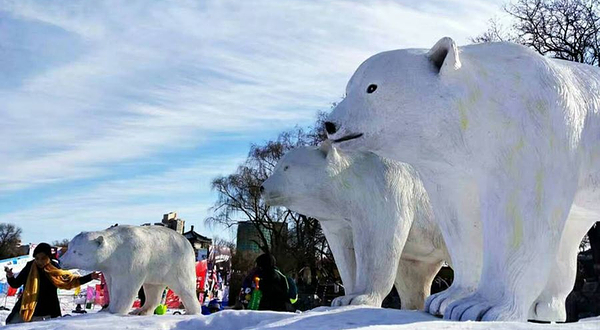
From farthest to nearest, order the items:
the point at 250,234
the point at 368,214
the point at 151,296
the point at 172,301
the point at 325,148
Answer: the point at 250,234
the point at 172,301
the point at 151,296
the point at 325,148
the point at 368,214

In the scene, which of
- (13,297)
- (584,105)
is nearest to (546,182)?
(584,105)

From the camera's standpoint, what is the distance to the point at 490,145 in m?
2.76

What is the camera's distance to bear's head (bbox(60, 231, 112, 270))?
22.7ft

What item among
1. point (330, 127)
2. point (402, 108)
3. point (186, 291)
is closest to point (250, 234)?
point (186, 291)

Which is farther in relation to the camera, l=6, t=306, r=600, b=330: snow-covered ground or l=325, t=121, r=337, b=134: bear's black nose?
l=325, t=121, r=337, b=134: bear's black nose

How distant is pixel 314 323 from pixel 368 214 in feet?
8.86

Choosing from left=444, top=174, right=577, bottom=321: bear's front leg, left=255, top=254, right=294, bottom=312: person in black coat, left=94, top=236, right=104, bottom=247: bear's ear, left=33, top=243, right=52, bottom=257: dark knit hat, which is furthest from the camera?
left=94, top=236, right=104, bottom=247: bear's ear

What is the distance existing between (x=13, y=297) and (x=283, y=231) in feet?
35.7

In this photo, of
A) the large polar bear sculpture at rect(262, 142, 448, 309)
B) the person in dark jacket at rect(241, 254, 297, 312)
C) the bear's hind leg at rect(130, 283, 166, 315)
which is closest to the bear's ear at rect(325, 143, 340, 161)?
the large polar bear sculpture at rect(262, 142, 448, 309)

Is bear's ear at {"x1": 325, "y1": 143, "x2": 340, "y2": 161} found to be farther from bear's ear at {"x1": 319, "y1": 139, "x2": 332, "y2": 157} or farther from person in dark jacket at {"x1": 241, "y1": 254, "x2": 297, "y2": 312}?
person in dark jacket at {"x1": 241, "y1": 254, "x2": 297, "y2": 312}

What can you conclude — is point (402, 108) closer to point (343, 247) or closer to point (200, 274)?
point (343, 247)

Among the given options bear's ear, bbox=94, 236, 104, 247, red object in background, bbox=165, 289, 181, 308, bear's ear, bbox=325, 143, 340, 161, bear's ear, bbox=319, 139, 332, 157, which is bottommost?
red object in background, bbox=165, 289, 181, 308

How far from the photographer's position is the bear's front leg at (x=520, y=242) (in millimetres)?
2508

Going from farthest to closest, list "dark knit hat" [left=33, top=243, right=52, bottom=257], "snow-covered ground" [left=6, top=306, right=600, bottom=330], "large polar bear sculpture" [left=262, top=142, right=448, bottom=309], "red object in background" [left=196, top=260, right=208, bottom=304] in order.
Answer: "red object in background" [left=196, top=260, right=208, bottom=304] < "dark knit hat" [left=33, top=243, right=52, bottom=257] < "large polar bear sculpture" [left=262, top=142, right=448, bottom=309] < "snow-covered ground" [left=6, top=306, right=600, bottom=330]
